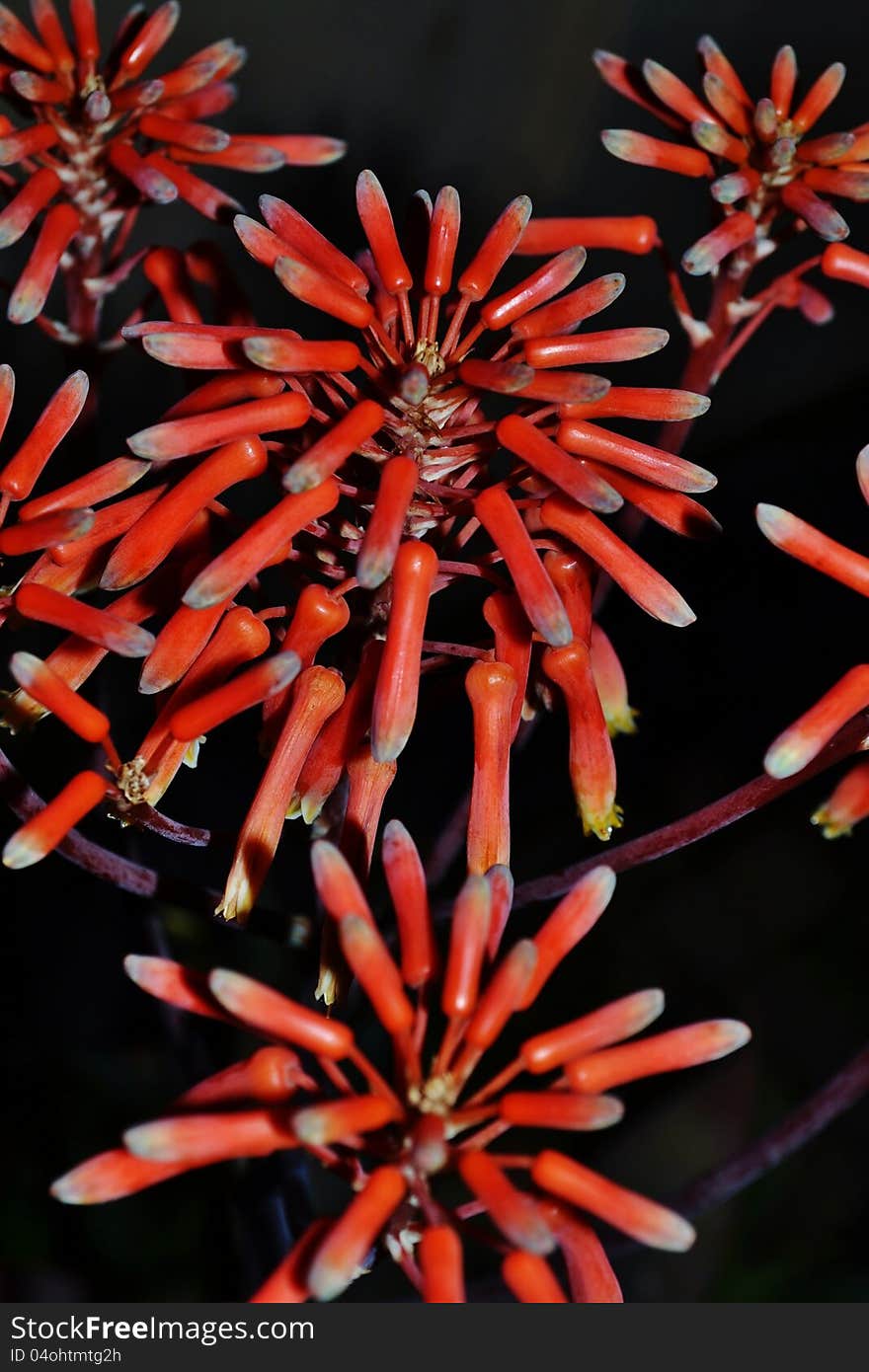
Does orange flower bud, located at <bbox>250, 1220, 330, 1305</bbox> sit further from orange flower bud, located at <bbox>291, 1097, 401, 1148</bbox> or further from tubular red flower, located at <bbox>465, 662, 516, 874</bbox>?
tubular red flower, located at <bbox>465, 662, 516, 874</bbox>

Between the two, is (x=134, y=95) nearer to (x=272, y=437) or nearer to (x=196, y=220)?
(x=272, y=437)

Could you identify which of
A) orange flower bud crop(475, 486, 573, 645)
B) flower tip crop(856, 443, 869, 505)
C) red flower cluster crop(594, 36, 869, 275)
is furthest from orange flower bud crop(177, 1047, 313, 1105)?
red flower cluster crop(594, 36, 869, 275)

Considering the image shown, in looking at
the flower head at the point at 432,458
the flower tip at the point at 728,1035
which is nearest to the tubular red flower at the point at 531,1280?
the flower tip at the point at 728,1035

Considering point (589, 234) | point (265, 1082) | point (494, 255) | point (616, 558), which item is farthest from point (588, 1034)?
point (589, 234)

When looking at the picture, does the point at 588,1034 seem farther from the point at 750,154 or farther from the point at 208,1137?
the point at 750,154

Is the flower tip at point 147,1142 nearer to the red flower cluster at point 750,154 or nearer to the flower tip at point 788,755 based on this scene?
the flower tip at point 788,755
